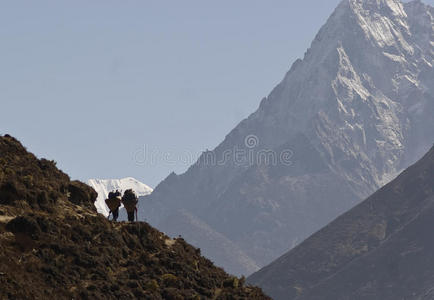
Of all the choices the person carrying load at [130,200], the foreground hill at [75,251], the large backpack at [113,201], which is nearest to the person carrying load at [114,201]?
the large backpack at [113,201]

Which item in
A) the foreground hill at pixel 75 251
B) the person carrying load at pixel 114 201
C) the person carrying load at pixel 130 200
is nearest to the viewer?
the foreground hill at pixel 75 251

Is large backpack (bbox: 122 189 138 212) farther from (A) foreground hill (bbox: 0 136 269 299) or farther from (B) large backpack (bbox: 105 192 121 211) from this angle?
(A) foreground hill (bbox: 0 136 269 299)

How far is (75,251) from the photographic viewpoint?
2108 inches

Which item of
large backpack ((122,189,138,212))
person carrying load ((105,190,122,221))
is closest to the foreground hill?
person carrying load ((105,190,122,221))

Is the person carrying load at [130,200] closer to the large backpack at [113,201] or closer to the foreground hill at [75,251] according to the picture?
the large backpack at [113,201]

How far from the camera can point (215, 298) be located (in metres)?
59.4

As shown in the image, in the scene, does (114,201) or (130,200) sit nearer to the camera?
(130,200)

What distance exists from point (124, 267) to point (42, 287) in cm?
986

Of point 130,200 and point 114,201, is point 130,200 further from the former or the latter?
point 114,201

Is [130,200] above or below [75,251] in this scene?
above

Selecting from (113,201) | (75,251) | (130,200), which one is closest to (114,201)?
(113,201)

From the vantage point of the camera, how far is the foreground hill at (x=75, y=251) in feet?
163

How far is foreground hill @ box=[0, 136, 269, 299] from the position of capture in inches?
1960

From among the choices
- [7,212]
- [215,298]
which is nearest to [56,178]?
[7,212]
